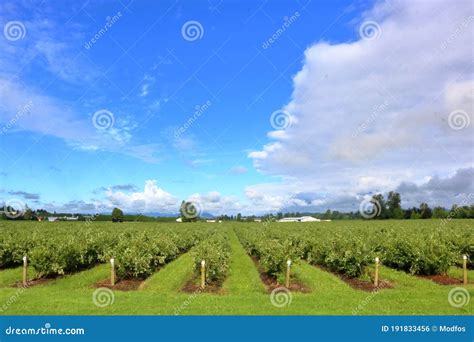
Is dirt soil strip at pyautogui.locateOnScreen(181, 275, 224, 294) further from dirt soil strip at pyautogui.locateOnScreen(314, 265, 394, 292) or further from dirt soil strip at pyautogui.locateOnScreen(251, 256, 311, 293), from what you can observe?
dirt soil strip at pyautogui.locateOnScreen(314, 265, 394, 292)

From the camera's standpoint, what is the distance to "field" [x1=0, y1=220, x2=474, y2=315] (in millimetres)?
11764

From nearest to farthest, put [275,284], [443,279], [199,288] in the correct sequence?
[199,288]
[275,284]
[443,279]

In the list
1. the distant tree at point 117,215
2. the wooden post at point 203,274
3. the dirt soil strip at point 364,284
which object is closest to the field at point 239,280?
the dirt soil strip at point 364,284

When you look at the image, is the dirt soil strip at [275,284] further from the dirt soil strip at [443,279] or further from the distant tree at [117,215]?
the distant tree at [117,215]

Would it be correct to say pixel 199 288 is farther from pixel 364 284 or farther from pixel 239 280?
pixel 364 284

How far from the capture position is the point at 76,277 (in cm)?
1984

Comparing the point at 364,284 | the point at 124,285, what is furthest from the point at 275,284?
the point at 124,285

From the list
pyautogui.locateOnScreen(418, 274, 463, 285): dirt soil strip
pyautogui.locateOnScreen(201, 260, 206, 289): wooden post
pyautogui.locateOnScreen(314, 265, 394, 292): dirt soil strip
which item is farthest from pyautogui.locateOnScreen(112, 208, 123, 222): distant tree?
pyautogui.locateOnScreen(418, 274, 463, 285): dirt soil strip

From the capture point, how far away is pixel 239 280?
18.4 metres

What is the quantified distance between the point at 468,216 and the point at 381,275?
366 ft

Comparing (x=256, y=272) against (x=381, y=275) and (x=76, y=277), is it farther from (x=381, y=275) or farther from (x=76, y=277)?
(x=76, y=277)

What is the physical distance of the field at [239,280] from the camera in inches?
463

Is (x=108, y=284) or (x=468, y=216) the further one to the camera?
(x=468, y=216)

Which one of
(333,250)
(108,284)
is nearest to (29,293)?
(108,284)
